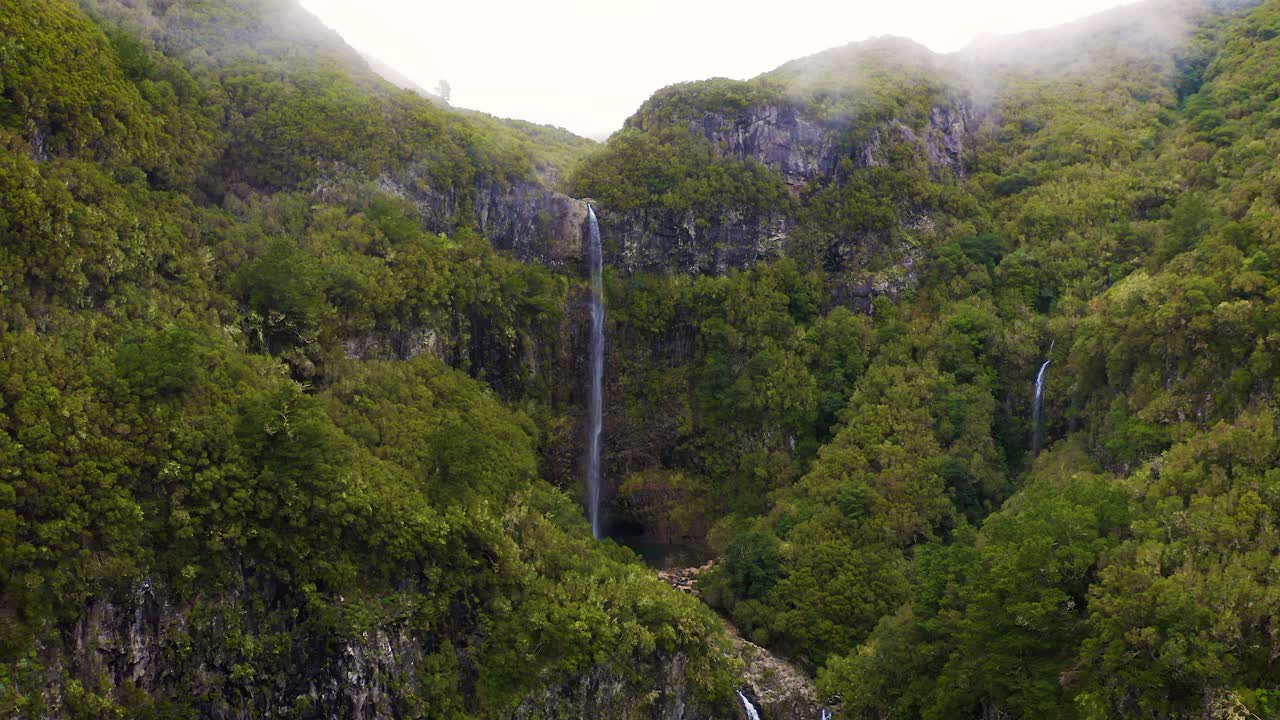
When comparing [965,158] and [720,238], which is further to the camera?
[965,158]

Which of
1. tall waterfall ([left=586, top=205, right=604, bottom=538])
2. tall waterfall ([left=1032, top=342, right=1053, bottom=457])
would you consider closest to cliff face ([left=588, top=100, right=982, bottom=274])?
tall waterfall ([left=586, top=205, right=604, bottom=538])

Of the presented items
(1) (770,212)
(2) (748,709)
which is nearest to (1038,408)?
(1) (770,212)

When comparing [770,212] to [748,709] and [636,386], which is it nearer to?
[636,386]

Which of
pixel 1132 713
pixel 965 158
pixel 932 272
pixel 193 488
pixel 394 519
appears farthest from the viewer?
pixel 965 158

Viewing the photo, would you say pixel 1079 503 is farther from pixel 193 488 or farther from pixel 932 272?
pixel 193 488

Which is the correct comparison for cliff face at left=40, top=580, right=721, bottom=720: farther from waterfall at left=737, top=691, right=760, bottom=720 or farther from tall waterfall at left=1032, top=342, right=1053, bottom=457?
tall waterfall at left=1032, top=342, right=1053, bottom=457

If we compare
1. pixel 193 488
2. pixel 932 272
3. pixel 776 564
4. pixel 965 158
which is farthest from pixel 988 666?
pixel 965 158
